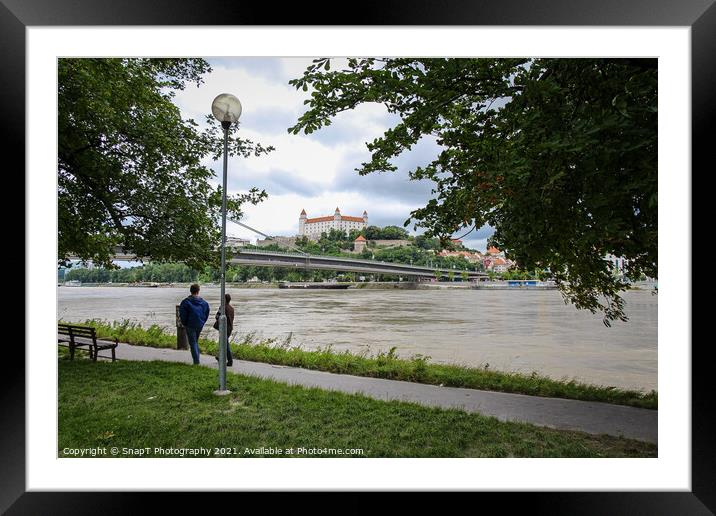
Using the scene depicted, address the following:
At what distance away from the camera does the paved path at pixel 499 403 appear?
2.80 meters

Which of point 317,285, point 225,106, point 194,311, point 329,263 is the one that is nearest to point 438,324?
point 317,285

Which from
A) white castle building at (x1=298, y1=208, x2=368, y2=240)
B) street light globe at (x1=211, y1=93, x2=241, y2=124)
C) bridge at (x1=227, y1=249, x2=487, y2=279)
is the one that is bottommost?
bridge at (x1=227, y1=249, x2=487, y2=279)

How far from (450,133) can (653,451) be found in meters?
A: 2.75

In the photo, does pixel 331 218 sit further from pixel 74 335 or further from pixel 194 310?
pixel 74 335

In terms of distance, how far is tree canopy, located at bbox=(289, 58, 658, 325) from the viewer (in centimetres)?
231

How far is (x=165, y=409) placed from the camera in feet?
9.75

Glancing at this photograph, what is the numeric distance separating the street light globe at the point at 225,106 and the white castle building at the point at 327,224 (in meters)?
1.13

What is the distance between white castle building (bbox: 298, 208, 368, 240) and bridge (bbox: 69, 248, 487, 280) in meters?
0.32

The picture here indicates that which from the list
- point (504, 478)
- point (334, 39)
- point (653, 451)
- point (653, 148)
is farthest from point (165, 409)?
point (653, 148)

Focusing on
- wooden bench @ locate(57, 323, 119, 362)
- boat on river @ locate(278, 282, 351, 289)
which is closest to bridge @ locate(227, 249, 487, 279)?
boat on river @ locate(278, 282, 351, 289)

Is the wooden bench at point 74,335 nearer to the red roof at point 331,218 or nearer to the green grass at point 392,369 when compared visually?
the green grass at point 392,369

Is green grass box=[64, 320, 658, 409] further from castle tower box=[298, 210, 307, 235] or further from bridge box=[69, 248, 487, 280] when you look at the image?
castle tower box=[298, 210, 307, 235]

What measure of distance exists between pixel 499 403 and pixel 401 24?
2883mm
